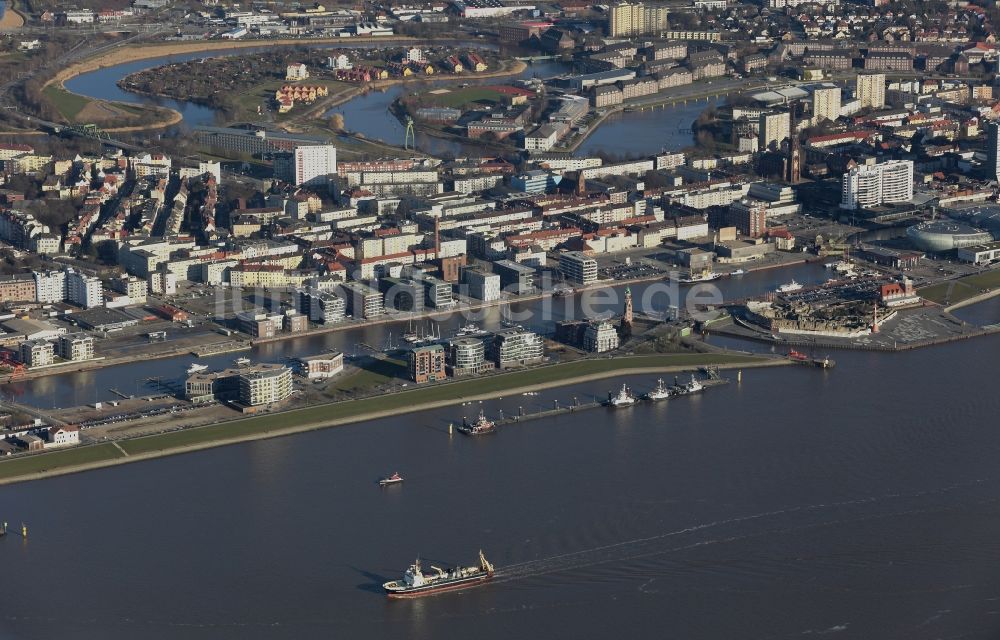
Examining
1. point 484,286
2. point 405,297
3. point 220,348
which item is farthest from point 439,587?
point 484,286

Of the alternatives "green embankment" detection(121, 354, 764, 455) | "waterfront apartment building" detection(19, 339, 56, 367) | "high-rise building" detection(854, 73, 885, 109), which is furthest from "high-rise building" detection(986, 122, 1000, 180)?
"waterfront apartment building" detection(19, 339, 56, 367)

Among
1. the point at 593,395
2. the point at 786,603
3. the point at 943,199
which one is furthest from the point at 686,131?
the point at 786,603

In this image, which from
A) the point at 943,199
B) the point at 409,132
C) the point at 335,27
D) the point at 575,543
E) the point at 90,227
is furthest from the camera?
the point at 335,27

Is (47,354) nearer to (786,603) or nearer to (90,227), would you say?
(90,227)

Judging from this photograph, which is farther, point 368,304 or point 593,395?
point 368,304

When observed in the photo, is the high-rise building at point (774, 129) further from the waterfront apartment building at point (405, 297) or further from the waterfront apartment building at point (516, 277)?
the waterfront apartment building at point (405, 297)

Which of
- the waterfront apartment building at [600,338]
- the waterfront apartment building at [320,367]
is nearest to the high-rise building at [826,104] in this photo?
A: the waterfront apartment building at [600,338]
